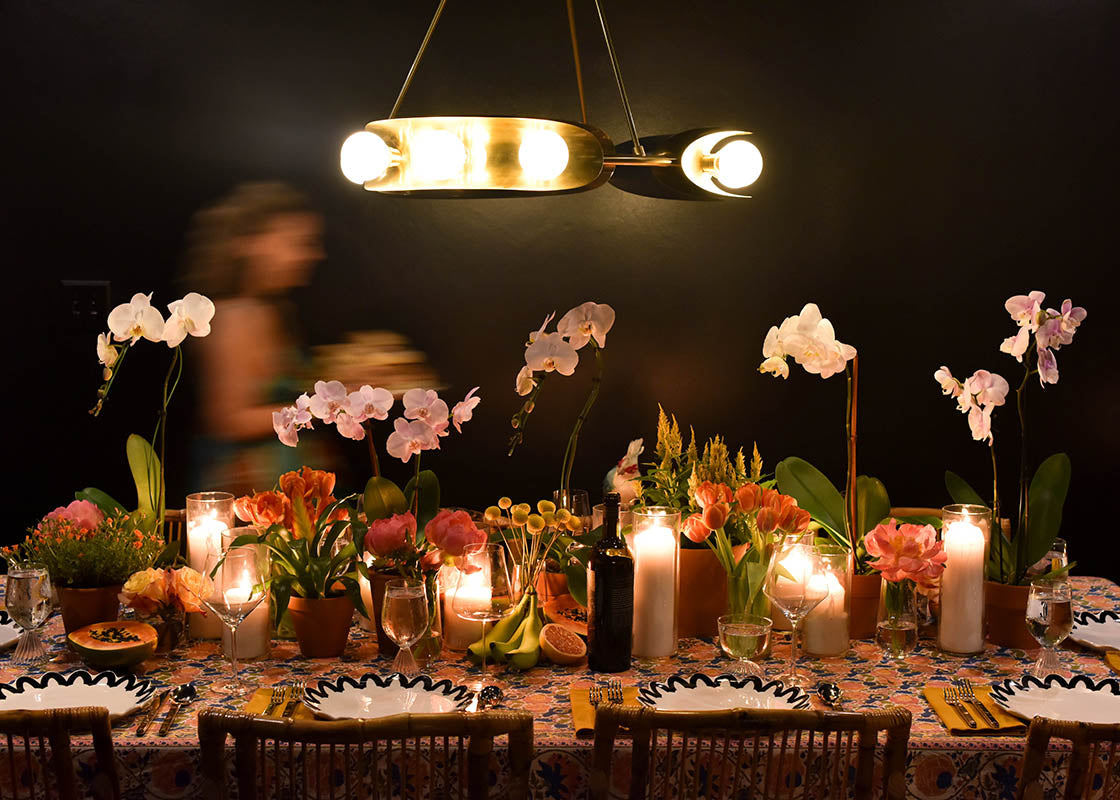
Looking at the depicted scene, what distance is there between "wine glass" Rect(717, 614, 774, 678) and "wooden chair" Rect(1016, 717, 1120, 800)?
0.43 m

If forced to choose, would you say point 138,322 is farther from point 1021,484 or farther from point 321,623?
point 1021,484

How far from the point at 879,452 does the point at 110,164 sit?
2.12m

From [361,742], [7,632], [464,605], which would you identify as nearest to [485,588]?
[464,605]

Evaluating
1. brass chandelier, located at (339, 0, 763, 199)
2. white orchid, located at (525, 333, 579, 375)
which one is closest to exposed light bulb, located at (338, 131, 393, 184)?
brass chandelier, located at (339, 0, 763, 199)

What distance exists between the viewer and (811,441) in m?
2.96

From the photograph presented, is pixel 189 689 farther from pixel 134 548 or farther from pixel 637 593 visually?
pixel 637 593

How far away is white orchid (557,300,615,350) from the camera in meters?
1.82

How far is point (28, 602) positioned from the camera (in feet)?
5.55

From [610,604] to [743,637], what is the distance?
20 cm

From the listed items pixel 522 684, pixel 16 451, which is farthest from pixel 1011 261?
pixel 16 451

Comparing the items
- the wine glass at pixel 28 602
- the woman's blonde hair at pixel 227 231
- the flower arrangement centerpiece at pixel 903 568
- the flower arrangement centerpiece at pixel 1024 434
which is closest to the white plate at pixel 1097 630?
the flower arrangement centerpiece at pixel 1024 434

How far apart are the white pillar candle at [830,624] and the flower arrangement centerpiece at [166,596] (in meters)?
0.97

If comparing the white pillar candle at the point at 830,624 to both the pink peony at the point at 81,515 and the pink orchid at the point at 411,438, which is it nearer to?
the pink orchid at the point at 411,438

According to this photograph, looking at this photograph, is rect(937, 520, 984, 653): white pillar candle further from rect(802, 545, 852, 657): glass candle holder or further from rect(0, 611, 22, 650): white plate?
rect(0, 611, 22, 650): white plate
